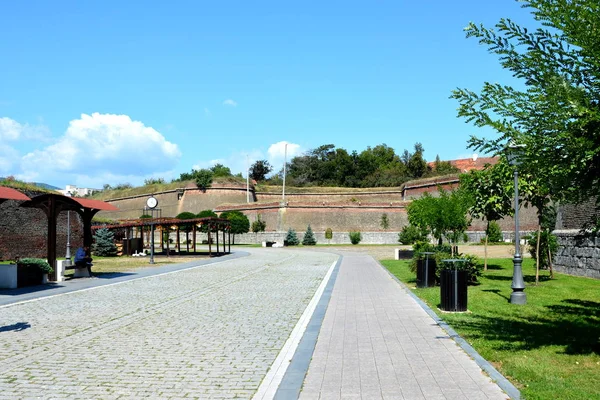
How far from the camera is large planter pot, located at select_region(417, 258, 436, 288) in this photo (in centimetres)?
1745

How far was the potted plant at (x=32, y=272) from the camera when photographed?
1814 cm

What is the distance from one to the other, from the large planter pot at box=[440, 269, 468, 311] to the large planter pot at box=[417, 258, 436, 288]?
210 inches

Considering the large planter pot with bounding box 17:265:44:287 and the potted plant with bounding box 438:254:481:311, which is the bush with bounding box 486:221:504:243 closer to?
the large planter pot with bounding box 17:265:44:287

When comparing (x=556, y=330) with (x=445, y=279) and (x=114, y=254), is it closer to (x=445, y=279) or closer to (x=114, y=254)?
(x=445, y=279)

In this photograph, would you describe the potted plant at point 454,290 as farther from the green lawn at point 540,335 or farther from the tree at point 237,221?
Answer: the tree at point 237,221

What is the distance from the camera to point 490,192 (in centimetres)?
2239

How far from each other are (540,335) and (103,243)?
118 ft

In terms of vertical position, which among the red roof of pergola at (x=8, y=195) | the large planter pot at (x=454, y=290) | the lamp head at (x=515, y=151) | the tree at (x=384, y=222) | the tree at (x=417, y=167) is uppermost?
the tree at (x=417, y=167)

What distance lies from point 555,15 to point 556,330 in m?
5.44

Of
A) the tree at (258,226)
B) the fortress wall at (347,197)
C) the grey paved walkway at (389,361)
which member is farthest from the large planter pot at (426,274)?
the fortress wall at (347,197)

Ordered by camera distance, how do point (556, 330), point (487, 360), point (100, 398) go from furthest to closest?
point (556, 330) → point (487, 360) → point (100, 398)

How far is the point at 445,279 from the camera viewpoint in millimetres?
12055

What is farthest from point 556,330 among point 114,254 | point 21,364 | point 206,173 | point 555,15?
point 206,173

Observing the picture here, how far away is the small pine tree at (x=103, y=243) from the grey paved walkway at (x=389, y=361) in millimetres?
31117
